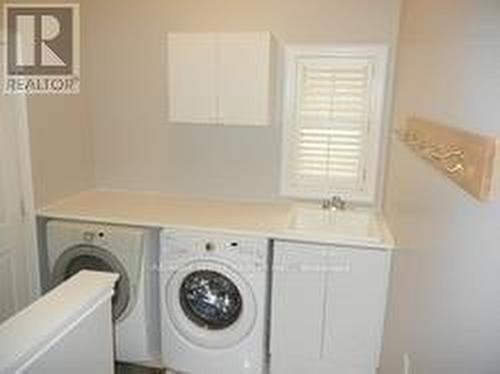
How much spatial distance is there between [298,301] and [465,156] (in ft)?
5.45

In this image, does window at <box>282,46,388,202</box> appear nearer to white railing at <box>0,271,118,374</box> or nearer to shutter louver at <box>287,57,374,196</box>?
shutter louver at <box>287,57,374,196</box>

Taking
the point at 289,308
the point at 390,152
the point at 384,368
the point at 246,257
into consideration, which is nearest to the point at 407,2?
the point at 390,152

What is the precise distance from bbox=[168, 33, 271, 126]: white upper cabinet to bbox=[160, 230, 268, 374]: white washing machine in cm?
77

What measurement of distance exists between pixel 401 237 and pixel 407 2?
4.44 feet

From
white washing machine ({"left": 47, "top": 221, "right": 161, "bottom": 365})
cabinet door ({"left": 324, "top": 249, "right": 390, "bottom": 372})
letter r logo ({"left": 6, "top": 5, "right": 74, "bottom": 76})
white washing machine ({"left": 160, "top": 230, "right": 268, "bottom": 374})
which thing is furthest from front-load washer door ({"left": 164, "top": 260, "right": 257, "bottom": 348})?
letter r logo ({"left": 6, "top": 5, "right": 74, "bottom": 76})

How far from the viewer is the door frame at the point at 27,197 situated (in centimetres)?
248

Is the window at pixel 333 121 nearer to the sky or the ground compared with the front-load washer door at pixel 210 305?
nearer to the sky

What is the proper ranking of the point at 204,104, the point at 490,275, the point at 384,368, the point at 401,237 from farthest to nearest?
the point at 204,104 → the point at 384,368 → the point at 401,237 → the point at 490,275

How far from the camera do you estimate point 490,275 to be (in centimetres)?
101

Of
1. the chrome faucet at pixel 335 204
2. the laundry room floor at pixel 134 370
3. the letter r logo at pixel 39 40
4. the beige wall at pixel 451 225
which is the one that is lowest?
the laundry room floor at pixel 134 370

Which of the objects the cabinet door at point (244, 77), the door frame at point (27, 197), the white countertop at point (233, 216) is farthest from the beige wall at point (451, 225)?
the door frame at point (27, 197)

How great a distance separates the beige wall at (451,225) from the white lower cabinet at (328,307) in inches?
14.0

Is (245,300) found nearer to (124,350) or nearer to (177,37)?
(124,350)

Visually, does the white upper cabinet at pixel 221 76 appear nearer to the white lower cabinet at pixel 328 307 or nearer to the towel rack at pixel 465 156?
the white lower cabinet at pixel 328 307
